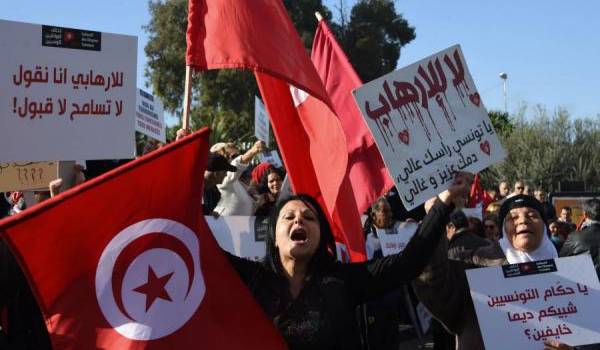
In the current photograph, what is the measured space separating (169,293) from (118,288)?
185 millimetres

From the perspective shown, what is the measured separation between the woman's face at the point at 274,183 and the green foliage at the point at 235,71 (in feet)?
78.0

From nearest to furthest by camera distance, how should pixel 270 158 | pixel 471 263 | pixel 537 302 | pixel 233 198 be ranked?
pixel 537 302 < pixel 471 263 < pixel 233 198 < pixel 270 158

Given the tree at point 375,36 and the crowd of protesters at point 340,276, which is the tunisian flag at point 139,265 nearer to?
the crowd of protesters at point 340,276

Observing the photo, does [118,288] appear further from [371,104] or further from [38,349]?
[371,104]

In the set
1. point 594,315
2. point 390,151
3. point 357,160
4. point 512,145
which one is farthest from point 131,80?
point 512,145

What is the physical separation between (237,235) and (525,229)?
6.74ft

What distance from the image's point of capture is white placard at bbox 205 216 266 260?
5203 millimetres

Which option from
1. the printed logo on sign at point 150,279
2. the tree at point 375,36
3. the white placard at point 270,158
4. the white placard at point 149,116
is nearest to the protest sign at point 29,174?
the printed logo on sign at point 150,279

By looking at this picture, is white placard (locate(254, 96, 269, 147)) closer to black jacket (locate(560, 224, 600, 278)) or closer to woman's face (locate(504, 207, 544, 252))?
black jacket (locate(560, 224, 600, 278))

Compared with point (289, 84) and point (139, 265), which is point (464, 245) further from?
point (139, 265)

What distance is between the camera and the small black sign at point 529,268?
3449 millimetres

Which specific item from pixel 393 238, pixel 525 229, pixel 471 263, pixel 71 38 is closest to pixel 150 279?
pixel 471 263

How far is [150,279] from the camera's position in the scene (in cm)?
288

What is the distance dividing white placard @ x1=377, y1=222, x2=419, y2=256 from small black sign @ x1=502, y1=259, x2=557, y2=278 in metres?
4.05
